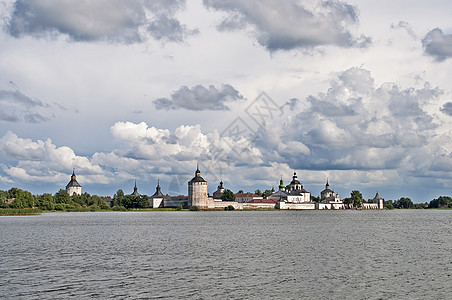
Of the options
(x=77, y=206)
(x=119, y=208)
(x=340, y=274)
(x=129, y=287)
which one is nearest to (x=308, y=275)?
(x=340, y=274)

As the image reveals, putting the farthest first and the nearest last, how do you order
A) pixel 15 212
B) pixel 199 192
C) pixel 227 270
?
pixel 199 192, pixel 15 212, pixel 227 270

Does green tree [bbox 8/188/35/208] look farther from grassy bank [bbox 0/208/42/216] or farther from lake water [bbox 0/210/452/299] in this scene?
lake water [bbox 0/210/452/299]

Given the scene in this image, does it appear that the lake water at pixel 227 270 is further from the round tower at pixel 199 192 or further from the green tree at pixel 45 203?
the round tower at pixel 199 192

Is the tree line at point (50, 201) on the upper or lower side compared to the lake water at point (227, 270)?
upper

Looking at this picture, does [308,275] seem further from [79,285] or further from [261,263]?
[79,285]

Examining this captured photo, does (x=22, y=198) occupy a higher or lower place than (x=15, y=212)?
higher

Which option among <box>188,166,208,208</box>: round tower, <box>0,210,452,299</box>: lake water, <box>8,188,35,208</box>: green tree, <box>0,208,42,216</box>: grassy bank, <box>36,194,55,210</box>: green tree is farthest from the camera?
<box>188,166,208,208</box>: round tower

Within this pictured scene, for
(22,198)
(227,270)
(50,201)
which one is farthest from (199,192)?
(227,270)

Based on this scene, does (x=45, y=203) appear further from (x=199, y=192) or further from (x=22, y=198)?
(x=199, y=192)

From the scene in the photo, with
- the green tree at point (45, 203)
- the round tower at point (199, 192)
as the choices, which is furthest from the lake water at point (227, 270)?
the round tower at point (199, 192)

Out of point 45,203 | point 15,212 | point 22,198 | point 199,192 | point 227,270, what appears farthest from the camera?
point 199,192

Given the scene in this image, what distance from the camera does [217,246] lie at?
45781 mm

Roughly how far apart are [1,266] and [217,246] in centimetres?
1881

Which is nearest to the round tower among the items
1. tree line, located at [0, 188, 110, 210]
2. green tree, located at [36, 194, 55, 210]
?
tree line, located at [0, 188, 110, 210]
